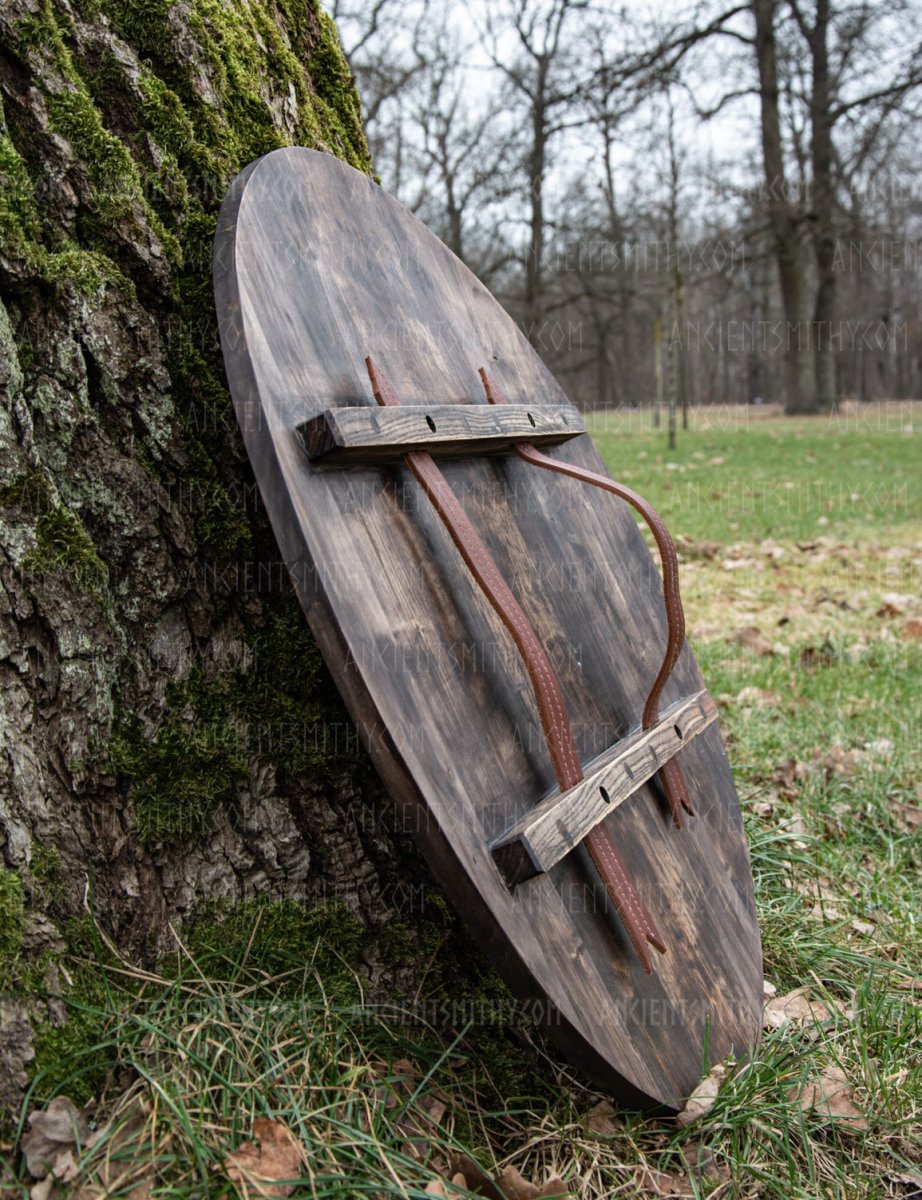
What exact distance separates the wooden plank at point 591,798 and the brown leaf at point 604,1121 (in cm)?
50

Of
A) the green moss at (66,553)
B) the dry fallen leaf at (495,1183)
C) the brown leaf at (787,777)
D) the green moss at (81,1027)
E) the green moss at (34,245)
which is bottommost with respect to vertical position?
the brown leaf at (787,777)

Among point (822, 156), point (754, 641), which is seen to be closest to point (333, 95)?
point (754, 641)

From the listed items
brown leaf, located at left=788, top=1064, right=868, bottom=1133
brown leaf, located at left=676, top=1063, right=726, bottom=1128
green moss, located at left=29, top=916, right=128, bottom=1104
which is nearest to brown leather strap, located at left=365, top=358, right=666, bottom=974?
brown leaf, located at left=676, top=1063, right=726, bottom=1128

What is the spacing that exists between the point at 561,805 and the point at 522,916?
0.17 meters

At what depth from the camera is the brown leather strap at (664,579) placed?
5.45 ft

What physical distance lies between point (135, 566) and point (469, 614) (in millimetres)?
555

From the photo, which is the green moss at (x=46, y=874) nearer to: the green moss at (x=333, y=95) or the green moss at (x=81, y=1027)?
the green moss at (x=81, y=1027)

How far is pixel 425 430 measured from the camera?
1.53 metres

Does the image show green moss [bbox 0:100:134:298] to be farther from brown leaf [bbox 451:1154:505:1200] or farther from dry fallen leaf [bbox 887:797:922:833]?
dry fallen leaf [bbox 887:797:922:833]

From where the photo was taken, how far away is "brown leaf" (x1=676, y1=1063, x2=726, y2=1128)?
158cm

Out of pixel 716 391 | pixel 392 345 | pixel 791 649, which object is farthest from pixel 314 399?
pixel 716 391

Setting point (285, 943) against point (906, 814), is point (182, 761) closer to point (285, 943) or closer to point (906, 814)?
point (285, 943)

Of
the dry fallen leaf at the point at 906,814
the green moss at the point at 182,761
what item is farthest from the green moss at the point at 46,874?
the dry fallen leaf at the point at 906,814

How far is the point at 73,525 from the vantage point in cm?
150
